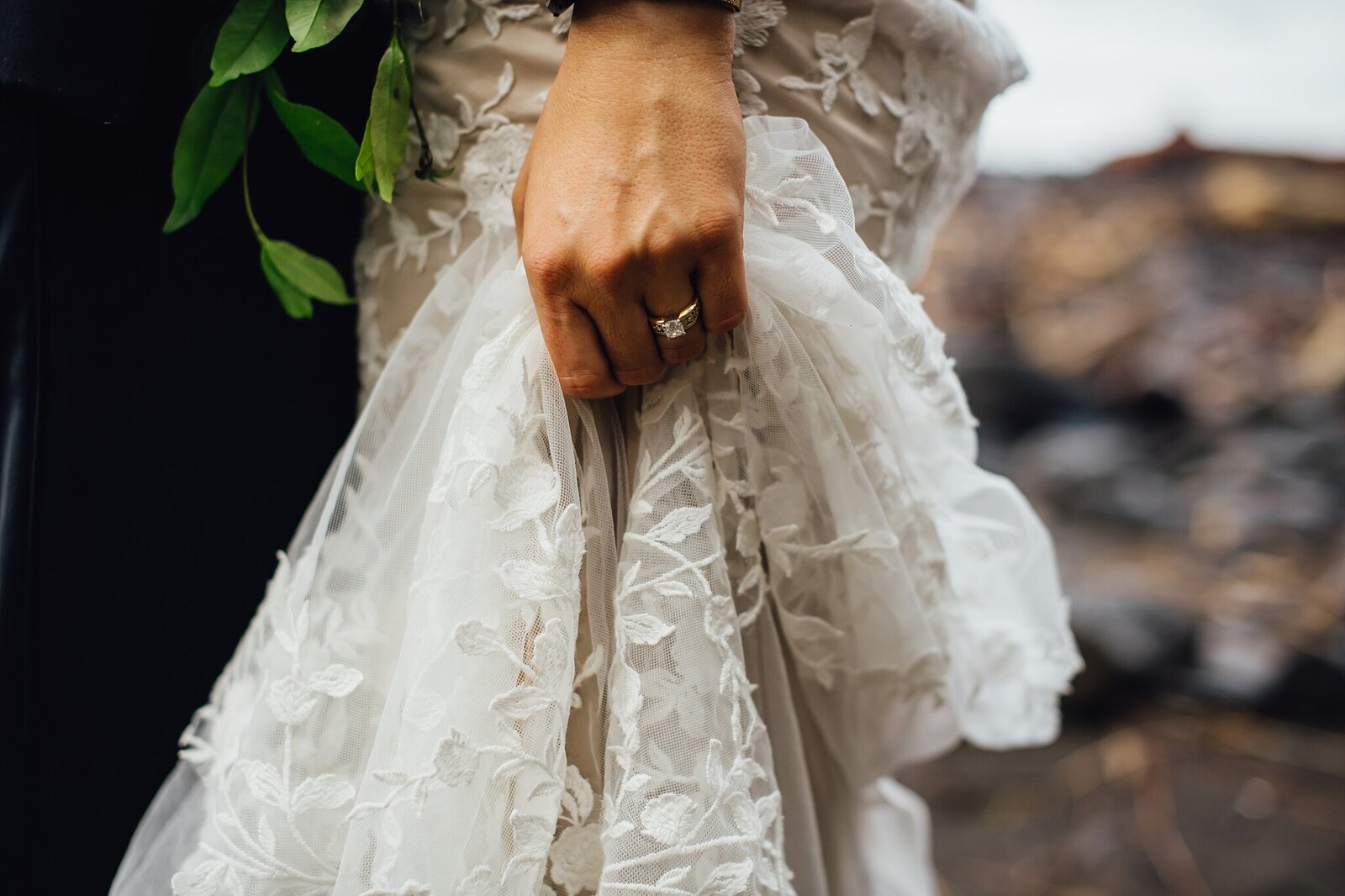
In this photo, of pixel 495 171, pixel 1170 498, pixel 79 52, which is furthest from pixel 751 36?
pixel 1170 498

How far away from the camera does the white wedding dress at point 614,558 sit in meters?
0.42

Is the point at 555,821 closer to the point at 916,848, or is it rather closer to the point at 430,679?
the point at 430,679

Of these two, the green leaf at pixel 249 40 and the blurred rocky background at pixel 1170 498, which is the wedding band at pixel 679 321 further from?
the blurred rocky background at pixel 1170 498

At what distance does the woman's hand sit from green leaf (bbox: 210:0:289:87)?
17 cm

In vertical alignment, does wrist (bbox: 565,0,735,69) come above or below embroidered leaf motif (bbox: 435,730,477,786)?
above

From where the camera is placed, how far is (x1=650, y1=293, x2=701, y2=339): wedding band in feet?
1.46

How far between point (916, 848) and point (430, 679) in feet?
2.20

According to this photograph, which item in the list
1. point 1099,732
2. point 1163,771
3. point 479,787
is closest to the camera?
point 479,787

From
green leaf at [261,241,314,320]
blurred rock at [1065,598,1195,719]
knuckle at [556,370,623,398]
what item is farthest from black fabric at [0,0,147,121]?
blurred rock at [1065,598,1195,719]

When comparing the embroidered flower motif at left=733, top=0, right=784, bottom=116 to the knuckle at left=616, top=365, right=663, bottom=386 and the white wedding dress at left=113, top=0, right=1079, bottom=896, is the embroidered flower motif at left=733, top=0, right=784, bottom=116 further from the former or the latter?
the knuckle at left=616, top=365, right=663, bottom=386

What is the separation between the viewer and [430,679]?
0.42m

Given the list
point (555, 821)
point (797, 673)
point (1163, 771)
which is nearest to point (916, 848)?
point (797, 673)

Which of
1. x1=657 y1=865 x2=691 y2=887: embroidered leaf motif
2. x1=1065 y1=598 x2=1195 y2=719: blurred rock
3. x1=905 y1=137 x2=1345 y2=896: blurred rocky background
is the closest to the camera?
x1=657 y1=865 x2=691 y2=887: embroidered leaf motif

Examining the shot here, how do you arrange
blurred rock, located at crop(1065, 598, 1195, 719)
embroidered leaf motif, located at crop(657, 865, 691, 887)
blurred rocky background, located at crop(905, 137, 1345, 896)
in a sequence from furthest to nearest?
blurred rock, located at crop(1065, 598, 1195, 719) < blurred rocky background, located at crop(905, 137, 1345, 896) < embroidered leaf motif, located at crop(657, 865, 691, 887)
